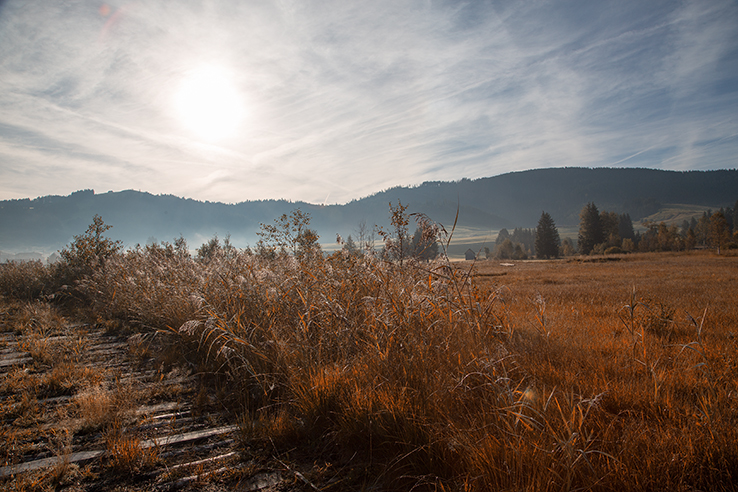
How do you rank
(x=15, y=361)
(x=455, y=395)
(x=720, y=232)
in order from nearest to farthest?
(x=455, y=395) → (x=15, y=361) → (x=720, y=232)

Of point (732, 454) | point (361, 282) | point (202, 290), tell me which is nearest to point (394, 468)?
point (732, 454)

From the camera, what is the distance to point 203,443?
2.86 metres

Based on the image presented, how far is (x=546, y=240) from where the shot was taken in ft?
282

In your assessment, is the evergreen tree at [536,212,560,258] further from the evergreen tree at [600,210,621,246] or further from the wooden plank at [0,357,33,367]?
the wooden plank at [0,357,33,367]

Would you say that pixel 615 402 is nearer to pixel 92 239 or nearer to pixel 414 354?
pixel 414 354

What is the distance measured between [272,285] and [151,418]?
2.28 m

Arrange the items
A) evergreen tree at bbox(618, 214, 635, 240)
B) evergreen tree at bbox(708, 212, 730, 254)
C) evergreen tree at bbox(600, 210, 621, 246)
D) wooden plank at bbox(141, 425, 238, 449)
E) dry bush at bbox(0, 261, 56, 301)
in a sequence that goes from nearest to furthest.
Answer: wooden plank at bbox(141, 425, 238, 449), dry bush at bbox(0, 261, 56, 301), evergreen tree at bbox(708, 212, 730, 254), evergreen tree at bbox(600, 210, 621, 246), evergreen tree at bbox(618, 214, 635, 240)

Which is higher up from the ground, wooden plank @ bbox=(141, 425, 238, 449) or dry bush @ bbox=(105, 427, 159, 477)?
dry bush @ bbox=(105, 427, 159, 477)

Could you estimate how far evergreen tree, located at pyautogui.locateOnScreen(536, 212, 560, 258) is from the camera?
85062 mm

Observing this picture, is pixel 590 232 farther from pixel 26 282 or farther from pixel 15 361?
pixel 15 361

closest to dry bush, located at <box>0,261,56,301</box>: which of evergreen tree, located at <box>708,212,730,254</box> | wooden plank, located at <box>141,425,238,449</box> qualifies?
wooden plank, located at <box>141,425,238,449</box>

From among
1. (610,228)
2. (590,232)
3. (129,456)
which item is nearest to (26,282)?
(129,456)

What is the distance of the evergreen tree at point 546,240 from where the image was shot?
8506 cm

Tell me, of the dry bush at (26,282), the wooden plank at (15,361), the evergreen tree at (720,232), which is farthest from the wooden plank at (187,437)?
the evergreen tree at (720,232)
